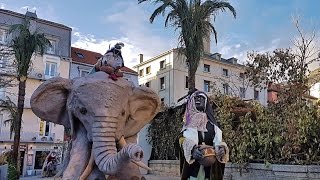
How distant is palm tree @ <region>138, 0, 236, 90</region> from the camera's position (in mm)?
14982

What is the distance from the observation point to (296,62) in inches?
529

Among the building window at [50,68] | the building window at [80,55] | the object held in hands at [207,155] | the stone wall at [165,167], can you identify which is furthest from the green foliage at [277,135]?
the building window at [80,55]

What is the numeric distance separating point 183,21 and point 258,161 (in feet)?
22.4

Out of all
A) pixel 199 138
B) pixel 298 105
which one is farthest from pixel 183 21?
pixel 199 138

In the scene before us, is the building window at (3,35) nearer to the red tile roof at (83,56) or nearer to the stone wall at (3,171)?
the red tile roof at (83,56)

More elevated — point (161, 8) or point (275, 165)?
point (161, 8)

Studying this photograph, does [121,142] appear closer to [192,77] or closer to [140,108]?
[140,108]

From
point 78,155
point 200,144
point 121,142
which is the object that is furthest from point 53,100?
point 200,144

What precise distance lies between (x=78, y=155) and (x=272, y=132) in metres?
7.71

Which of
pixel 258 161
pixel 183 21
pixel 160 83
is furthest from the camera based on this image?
pixel 160 83

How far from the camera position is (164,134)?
17.0m

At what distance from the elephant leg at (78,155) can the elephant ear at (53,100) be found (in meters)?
0.27

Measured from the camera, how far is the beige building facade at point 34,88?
2967 cm

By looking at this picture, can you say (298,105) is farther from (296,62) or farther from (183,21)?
(183,21)
